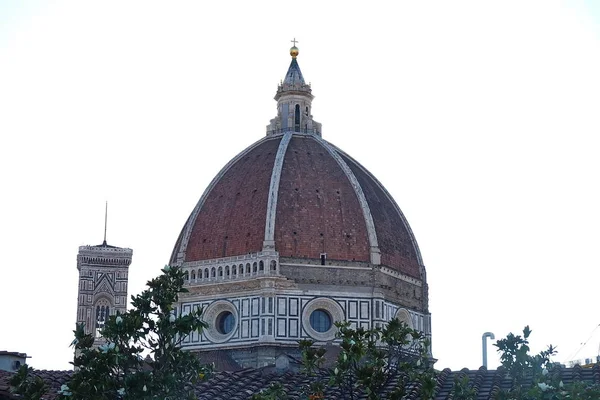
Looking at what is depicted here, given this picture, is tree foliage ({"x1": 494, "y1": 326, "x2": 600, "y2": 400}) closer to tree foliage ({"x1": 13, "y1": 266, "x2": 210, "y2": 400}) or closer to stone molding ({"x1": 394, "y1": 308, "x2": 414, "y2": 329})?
tree foliage ({"x1": 13, "y1": 266, "x2": 210, "y2": 400})

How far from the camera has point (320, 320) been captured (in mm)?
49375

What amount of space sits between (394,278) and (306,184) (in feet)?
17.8

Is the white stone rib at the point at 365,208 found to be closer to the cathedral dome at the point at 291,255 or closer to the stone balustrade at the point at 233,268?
the cathedral dome at the point at 291,255

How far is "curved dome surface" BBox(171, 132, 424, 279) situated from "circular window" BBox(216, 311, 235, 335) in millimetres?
2440

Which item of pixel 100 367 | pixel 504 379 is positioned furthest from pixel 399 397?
pixel 504 379

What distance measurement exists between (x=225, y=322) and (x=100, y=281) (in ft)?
154

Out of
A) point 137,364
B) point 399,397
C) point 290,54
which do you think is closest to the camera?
point 399,397

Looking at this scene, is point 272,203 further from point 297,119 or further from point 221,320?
point 297,119

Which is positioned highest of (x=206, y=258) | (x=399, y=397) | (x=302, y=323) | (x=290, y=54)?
(x=290, y=54)

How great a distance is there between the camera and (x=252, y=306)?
4925 cm

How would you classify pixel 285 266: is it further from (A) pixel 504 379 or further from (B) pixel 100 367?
(B) pixel 100 367

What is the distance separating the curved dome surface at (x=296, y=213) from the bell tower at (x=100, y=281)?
4261 cm

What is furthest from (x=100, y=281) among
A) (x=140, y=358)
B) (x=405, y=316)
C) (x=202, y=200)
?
(x=140, y=358)

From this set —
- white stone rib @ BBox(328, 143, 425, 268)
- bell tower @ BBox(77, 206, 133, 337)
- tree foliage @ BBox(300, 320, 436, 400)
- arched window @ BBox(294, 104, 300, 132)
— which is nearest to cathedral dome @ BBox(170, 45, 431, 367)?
white stone rib @ BBox(328, 143, 425, 268)
